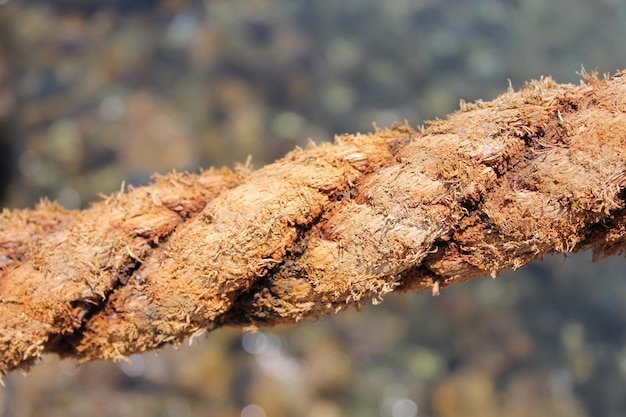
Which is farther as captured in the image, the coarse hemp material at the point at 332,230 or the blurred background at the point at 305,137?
the blurred background at the point at 305,137

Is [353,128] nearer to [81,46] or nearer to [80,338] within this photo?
[81,46]

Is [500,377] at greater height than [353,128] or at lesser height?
lesser

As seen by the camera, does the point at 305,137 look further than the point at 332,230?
Yes

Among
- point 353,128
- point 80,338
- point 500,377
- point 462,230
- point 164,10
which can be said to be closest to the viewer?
point 462,230

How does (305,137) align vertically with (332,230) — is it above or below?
above

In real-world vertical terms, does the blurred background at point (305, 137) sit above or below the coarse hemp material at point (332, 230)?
above

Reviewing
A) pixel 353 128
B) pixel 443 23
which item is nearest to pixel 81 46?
pixel 353 128
